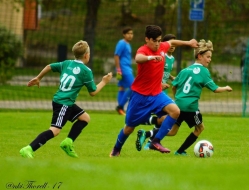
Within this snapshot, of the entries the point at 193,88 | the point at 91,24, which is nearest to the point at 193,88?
the point at 193,88

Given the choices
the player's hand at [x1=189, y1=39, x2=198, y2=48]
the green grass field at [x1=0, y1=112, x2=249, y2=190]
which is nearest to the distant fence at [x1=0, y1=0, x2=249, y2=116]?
the green grass field at [x1=0, y1=112, x2=249, y2=190]

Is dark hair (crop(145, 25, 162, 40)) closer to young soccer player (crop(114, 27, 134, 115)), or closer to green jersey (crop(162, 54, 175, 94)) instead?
green jersey (crop(162, 54, 175, 94))

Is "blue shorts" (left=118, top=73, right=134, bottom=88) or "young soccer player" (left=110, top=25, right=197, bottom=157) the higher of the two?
"young soccer player" (left=110, top=25, right=197, bottom=157)

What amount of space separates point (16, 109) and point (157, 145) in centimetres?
980

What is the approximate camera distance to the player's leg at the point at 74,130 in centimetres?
1048

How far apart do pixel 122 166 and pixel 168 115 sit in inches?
85.4

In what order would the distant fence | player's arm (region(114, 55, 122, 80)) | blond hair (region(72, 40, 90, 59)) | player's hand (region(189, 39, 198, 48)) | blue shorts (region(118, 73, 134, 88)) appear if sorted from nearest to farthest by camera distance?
1. blond hair (region(72, 40, 90, 59))
2. player's hand (region(189, 39, 198, 48))
3. player's arm (region(114, 55, 122, 80))
4. blue shorts (region(118, 73, 134, 88))
5. the distant fence

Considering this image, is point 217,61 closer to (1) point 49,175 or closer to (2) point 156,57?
(2) point 156,57

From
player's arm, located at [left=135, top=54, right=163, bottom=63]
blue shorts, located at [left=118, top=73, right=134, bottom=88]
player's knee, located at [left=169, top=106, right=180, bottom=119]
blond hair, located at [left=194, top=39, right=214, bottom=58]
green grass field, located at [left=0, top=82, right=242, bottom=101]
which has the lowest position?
green grass field, located at [left=0, top=82, right=242, bottom=101]

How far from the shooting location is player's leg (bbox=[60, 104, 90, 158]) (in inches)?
413

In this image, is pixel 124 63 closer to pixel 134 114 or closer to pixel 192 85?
pixel 192 85

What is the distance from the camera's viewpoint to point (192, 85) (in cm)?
1131

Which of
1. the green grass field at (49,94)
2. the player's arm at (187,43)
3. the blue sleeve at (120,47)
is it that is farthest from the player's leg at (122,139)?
the green grass field at (49,94)

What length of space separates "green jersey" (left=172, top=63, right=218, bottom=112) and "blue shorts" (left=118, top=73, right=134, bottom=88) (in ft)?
23.0
